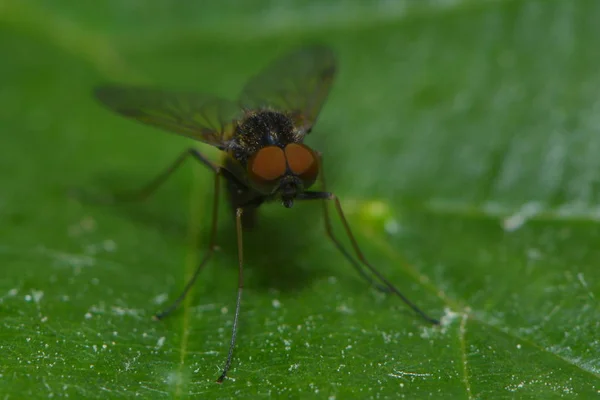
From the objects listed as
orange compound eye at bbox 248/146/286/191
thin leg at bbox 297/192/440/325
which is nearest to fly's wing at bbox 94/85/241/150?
orange compound eye at bbox 248/146/286/191

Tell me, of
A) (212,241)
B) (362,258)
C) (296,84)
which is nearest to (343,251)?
(362,258)

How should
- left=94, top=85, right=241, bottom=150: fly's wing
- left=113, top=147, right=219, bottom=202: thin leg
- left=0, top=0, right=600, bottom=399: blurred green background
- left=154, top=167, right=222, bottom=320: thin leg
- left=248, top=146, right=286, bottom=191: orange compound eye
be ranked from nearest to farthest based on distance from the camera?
left=0, top=0, right=600, bottom=399: blurred green background → left=248, top=146, right=286, bottom=191: orange compound eye → left=154, top=167, right=222, bottom=320: thin leg → left=94, top=85, right=241, bottom=150: fly's wing → left=113, top=147, right=219, bottom=202: thin leg

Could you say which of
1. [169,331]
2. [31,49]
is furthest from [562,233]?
[31,49]

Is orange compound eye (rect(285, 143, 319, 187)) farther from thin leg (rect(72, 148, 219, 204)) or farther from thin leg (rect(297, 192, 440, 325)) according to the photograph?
thin leg (rect(72, 148, 219, 204))

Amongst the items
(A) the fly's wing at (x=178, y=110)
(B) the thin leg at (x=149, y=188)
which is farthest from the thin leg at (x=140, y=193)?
(A) the fly's wing at (x=178, y=110)

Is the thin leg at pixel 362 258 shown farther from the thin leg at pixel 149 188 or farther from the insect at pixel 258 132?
the thin leg at pixel 149 188

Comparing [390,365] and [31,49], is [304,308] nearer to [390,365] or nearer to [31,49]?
[390,365]

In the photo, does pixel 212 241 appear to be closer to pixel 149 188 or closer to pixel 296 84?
pixel 149 188

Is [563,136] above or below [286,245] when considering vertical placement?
above
